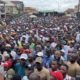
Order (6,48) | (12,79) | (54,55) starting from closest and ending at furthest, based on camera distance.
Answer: (12,79), (54,55), (6,48)

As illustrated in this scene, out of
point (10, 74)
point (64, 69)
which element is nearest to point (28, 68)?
point (10, 74)

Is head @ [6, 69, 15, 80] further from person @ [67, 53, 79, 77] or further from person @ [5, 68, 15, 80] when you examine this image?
person @ [67, 53, 79, 77]

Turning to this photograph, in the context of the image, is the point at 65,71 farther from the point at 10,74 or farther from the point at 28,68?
the point at 10,74

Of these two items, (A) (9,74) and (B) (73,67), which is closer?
(A) (9,74)

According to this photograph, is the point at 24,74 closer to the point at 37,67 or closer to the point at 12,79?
the point at 37,67

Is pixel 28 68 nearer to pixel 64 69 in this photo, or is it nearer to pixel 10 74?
pixel 10 74

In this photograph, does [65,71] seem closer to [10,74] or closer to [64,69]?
[64,69]

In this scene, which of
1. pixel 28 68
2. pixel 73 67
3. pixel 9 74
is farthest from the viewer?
pixel 28 68

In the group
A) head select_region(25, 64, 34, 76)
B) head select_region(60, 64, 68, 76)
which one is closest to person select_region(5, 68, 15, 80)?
head select_region(25, 64, 34, 76)

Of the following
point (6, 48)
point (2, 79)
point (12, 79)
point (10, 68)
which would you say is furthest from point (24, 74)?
point (6, 48)

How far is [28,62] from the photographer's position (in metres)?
11.0

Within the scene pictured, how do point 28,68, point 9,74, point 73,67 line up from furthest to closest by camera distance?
point 28,68 → point 73,67 → point 9,74

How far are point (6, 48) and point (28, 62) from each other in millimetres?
2775

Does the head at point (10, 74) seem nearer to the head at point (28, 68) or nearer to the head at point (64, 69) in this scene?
the head at point (28, 68)
